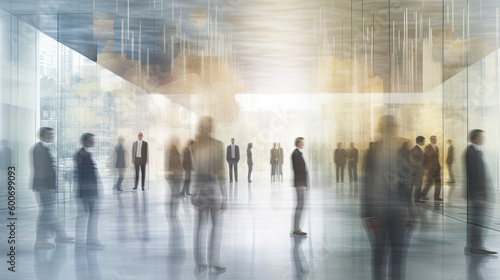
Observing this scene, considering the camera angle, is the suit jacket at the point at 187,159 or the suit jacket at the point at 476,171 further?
the suit jacket at the point at 187,159

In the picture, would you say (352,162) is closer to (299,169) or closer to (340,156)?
Result: (340,156)

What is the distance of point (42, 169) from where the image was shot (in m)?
4.69

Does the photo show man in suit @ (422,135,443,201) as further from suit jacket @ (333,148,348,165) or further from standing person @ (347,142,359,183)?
suit jacket @ (333,148,348,165)

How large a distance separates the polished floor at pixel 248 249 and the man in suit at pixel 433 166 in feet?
2.06

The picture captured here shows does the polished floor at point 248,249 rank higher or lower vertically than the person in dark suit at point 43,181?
lower

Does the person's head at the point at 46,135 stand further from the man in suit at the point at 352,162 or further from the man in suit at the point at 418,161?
the man in suit at the point at 352,162

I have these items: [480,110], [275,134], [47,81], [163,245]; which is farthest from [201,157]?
[480,110]

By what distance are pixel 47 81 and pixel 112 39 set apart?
204 centimetres

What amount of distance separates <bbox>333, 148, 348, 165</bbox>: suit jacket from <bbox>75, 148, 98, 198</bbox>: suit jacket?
7636 millimetres

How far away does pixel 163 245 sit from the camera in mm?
4777

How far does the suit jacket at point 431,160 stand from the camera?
27.1 ft

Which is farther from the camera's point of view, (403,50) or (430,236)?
(403,50)

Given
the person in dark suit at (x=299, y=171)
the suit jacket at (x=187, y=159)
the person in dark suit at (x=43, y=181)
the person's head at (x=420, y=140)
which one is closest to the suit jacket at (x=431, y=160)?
the person's head at (x=420, y=140)

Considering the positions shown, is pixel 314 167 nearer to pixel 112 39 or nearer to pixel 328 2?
pixel 328 2
